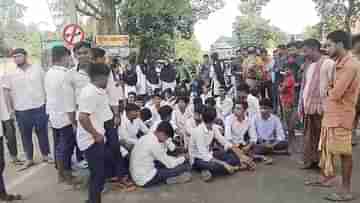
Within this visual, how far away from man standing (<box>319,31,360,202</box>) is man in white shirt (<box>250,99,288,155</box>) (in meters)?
2.41

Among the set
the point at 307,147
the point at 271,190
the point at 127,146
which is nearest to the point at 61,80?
the point at 127,146

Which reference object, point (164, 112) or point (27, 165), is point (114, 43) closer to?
point (164, 112)

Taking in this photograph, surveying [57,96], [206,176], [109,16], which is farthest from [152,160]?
[109,16]

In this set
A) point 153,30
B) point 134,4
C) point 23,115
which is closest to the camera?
point 23,115

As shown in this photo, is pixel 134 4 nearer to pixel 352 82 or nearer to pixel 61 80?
pixel 61 80

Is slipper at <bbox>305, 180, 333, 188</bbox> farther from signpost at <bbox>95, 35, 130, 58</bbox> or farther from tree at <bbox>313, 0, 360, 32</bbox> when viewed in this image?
signpost at <bbox>95, 35, 130, 58</bbox>

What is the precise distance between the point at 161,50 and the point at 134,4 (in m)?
8.13

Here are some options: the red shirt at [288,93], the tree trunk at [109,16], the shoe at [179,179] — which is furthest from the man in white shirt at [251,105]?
the tree trunk at [109,16]

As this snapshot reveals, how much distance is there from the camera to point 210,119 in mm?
6992

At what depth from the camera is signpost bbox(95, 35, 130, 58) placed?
664 inches

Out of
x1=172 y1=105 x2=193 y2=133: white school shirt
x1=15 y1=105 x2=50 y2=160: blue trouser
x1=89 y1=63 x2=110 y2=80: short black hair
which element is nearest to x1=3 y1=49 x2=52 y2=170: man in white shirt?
x1=15 y1=105 x2=50 y2=160: blue trouser

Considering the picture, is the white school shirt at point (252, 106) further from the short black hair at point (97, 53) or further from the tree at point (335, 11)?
the tree at point (335, 11)

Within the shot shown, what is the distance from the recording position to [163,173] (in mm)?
6367

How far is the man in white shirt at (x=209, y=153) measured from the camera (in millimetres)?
6660
